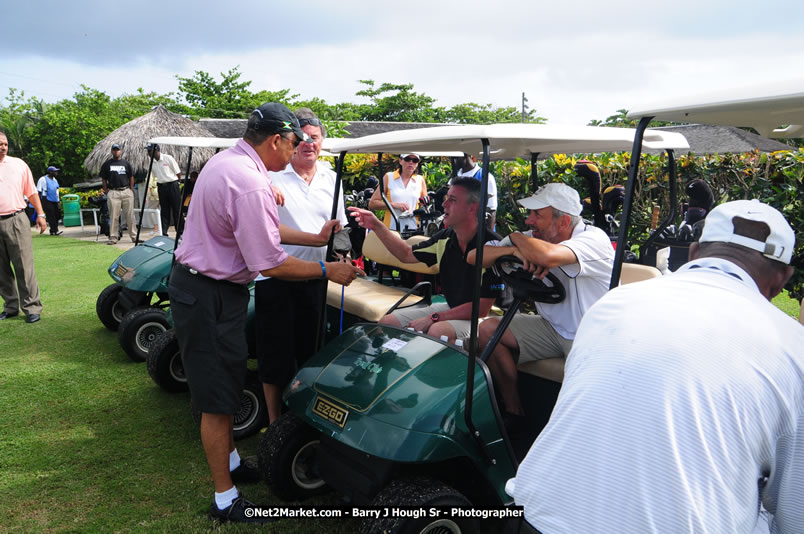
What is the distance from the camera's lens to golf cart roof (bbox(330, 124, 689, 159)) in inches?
90.6

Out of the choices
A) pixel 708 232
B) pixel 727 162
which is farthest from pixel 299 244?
pixel 727 162

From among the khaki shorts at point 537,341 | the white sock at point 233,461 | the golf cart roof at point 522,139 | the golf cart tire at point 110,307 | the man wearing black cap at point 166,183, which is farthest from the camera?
the man wearing black cap at point 166,183

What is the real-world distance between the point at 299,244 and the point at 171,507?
1.45 m

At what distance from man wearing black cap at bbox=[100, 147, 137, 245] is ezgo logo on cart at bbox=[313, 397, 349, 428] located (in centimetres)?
1104

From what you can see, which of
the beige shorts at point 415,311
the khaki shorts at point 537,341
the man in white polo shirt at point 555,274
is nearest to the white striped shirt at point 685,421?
the man in white polo shirt at point 555,274

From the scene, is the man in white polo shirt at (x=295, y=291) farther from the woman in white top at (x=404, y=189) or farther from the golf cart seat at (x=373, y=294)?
the woman in white top at (x=404, y=189)

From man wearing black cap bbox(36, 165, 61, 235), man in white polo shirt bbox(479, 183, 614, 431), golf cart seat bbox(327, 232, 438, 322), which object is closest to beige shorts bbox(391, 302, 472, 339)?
golf cart seat bbox(327, 232, 438, 322)

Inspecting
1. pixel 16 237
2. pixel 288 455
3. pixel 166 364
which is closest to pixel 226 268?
pixel 288 455

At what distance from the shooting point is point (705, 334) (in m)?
1.16

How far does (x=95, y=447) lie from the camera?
3.46 metres

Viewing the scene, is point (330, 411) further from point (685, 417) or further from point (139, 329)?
point (139, 329)

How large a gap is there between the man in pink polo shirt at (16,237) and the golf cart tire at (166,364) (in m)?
2.71

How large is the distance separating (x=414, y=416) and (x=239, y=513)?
105 centimetres

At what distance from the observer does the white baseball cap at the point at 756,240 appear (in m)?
1.32
